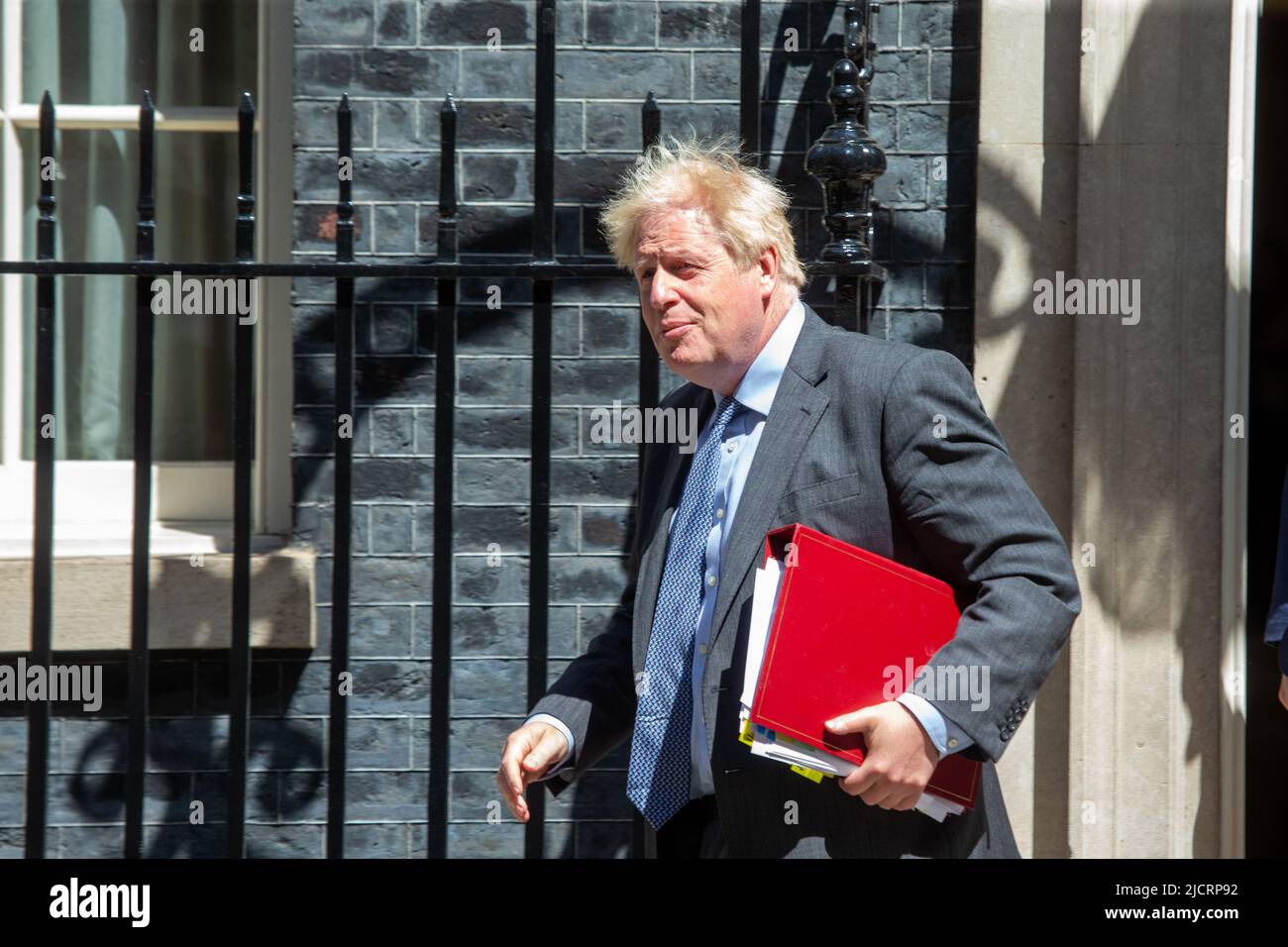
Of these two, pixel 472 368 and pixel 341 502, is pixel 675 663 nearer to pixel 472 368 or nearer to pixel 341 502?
pixel 341 502

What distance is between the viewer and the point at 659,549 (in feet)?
8.25

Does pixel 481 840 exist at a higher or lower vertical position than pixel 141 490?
lower

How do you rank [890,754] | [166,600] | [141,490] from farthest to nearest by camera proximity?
1. [166,600]
2. [141,490]
3. [890,754]

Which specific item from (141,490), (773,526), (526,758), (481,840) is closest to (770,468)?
(773,526)

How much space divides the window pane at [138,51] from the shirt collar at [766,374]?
263 cm

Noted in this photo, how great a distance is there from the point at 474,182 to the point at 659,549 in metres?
2.01

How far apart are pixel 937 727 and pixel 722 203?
1.01m

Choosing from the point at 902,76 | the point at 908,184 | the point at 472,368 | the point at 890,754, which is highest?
the point at 902,76

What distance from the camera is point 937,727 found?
6.85 ft

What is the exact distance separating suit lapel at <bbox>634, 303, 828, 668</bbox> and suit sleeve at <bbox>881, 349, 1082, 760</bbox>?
157 mm

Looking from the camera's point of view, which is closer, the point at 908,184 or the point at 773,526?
the point at 773,526

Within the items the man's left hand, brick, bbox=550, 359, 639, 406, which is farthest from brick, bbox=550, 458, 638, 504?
the man's left hand
